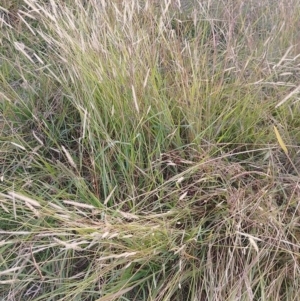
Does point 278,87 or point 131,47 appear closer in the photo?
point 131,47

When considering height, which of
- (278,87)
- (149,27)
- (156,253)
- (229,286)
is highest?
(149,27)

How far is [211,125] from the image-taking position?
54.4 inches

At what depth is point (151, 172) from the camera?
1.32 metres

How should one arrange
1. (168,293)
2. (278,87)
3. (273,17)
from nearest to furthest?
(168,293) → (278,87) → (273,17)

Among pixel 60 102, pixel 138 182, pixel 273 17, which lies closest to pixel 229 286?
pixel 138 182

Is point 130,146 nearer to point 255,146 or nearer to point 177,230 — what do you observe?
point 177,230

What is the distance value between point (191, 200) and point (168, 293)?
251 mm

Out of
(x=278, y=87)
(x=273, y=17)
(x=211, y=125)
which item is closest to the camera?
(x=211, y=125)

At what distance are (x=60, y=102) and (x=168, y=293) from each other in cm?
72

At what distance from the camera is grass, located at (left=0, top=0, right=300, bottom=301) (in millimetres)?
1237

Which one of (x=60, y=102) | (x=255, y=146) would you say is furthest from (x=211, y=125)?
(x=60, y=102)

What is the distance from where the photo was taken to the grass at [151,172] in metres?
1.24

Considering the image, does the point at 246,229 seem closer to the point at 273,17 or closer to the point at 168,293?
the point at 168,293

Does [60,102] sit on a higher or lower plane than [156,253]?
higher
